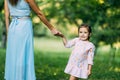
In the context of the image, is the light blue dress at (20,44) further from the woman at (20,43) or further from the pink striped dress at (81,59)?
the pink striped dress at (81,59)

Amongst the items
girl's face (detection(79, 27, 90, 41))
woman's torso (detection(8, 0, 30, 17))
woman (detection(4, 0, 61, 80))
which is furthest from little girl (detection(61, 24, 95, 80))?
woman's torso (detection(8, 0, 30, 17))

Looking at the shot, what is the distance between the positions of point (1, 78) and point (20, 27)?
257 centimetres

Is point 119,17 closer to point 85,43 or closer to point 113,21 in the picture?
point 113,21

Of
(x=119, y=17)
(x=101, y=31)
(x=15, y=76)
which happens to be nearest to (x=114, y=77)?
(x=15, y=76)

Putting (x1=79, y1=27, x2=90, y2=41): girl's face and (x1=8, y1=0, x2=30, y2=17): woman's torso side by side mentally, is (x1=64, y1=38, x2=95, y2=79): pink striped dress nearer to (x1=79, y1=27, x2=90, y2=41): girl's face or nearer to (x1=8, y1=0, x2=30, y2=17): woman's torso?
(x1=79, y1=27, x2=90, y2=41): girl's face

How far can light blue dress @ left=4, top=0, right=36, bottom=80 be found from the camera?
8.73 meters

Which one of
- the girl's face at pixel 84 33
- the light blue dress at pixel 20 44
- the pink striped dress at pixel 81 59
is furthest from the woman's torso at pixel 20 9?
the pink striped dress at pixel 81 59

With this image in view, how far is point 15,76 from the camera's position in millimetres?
8828

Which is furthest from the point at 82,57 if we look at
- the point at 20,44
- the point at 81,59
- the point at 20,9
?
the point at 20,9

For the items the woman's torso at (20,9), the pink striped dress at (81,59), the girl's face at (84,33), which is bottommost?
the pink striped dress at (81,59)

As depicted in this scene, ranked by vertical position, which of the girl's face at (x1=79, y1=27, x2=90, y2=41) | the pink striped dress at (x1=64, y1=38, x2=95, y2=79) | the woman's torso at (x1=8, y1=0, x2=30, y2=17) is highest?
the woman's torso at (x1=8, y1=0, x2=30, y2=17)

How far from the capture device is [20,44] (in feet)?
28.7

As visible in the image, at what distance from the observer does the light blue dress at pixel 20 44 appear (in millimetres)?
8734

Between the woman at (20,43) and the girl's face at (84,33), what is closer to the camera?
the woman at (20,43)
